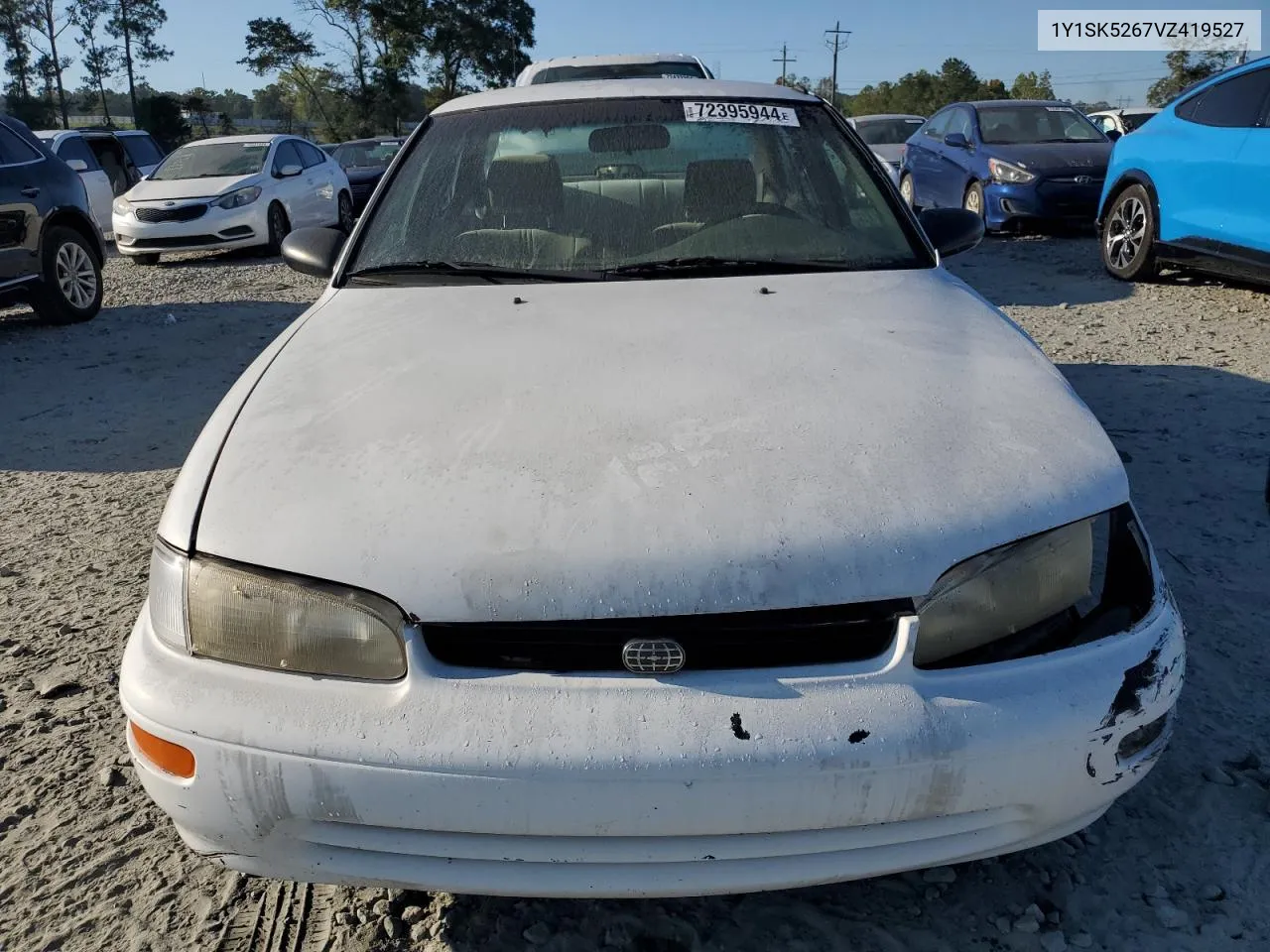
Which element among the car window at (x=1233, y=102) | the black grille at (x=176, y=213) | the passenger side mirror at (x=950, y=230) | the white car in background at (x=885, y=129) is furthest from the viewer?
the white car in background at (x=885, y=129)

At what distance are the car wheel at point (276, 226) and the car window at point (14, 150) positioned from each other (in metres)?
3.59

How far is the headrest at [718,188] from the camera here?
107 inches

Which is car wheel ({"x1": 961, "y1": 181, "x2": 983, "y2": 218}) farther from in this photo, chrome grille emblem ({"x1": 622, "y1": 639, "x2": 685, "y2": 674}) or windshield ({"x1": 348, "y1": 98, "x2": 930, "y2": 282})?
chrome grille emblem ({"x1": 622, "y1": 639, "x2": 685, "y2": 674})

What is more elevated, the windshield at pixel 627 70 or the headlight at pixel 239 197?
the windshield at pixel 627 70

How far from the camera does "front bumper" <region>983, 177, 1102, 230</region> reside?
9.51 m

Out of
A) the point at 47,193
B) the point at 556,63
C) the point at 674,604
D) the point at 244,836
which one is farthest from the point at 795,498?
the point at 47,193

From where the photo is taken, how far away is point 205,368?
20.1ft

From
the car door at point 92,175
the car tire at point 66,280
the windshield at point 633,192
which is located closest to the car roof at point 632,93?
the windshield at point 633,192

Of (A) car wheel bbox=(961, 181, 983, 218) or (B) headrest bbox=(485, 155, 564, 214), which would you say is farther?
(A) car wheel bbox=(961, 181, 983, 218)

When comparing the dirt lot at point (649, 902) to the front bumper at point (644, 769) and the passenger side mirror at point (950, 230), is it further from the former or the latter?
the passenger side mirror at point (950, 230)

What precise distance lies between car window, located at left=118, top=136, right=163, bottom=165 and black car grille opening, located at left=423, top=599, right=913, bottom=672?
1573cm

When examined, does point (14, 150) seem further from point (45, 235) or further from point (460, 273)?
point (460, 273)

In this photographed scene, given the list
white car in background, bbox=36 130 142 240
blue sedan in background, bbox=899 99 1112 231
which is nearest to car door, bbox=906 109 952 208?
blue sedan in background, bbox=899 99 1112 231

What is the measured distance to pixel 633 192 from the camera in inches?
108
